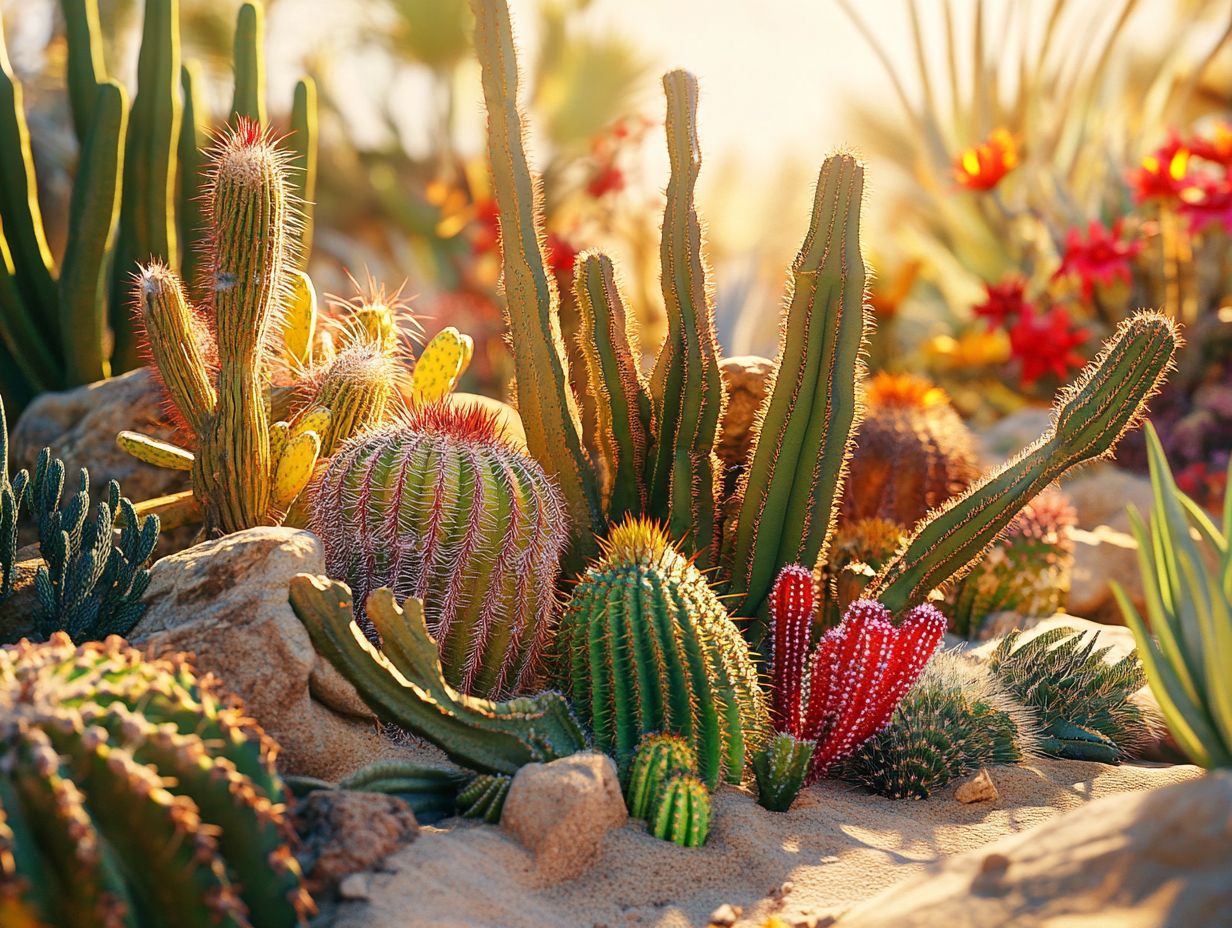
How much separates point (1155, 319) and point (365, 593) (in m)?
2.41

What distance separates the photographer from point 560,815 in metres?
2.56

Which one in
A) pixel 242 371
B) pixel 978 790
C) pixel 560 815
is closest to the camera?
pixel 560 815

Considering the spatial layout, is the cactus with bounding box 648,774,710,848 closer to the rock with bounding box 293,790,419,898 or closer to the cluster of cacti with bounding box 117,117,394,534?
the rock with bounding box 293,790,419,898

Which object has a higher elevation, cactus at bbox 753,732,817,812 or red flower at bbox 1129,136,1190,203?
red flower at bbox 1129,136,1190,203

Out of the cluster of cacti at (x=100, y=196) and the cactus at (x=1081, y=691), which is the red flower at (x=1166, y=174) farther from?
the cluster of cacti at (x=100, y=196)

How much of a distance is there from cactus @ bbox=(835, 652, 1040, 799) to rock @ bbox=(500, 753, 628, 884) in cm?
102

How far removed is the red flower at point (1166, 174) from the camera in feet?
24.1

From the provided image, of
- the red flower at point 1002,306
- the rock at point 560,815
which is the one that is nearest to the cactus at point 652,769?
the rock at point 560,815

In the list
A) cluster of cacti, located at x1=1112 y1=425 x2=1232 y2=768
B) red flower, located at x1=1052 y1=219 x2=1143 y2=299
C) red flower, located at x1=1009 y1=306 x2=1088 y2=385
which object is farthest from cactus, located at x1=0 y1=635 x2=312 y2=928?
red flower, located at x1=1052 y1=219 x2=1143 y2=299

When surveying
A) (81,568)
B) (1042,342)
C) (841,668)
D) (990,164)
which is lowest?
(841,668)

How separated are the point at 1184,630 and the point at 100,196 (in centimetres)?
443

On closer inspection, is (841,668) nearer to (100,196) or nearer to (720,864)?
(720,864)

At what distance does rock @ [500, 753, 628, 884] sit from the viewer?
2553mm

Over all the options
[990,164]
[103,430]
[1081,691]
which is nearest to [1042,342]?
[990,164]
